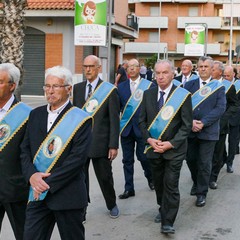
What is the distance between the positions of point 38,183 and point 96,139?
2.18 meters

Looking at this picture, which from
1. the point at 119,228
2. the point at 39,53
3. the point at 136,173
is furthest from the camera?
the point at 39,53

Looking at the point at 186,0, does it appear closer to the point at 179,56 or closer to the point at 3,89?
the point at 179,56

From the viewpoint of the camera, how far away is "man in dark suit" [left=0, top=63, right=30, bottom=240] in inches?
159

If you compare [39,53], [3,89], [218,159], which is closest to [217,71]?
[218,159]

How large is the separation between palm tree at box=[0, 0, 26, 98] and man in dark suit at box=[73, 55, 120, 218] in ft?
15.4

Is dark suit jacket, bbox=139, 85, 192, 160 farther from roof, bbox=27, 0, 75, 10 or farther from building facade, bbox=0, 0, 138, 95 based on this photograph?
building facade, bbox=0, 0, 138, 95

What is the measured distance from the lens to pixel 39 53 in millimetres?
23078

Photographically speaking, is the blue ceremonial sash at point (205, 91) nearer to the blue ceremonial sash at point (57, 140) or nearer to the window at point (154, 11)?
the blue ceremonial sash at point (57, 140)

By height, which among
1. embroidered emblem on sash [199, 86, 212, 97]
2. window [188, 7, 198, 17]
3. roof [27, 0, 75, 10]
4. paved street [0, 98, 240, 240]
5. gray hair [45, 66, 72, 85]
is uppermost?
window [188, 7, 198, 17]

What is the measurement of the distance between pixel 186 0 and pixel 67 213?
56.0m

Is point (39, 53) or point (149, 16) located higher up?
point (149, 16)

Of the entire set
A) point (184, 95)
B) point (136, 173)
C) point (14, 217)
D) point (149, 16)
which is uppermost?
point (149, 16)

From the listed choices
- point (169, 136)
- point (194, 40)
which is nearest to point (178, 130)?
point (169, 136)

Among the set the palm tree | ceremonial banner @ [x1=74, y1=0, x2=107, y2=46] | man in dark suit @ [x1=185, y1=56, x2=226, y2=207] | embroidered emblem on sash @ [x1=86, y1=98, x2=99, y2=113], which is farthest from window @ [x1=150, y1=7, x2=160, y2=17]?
embroidered emblem on sash @ [x1=86, y1=98, x2=99, y2=113]
